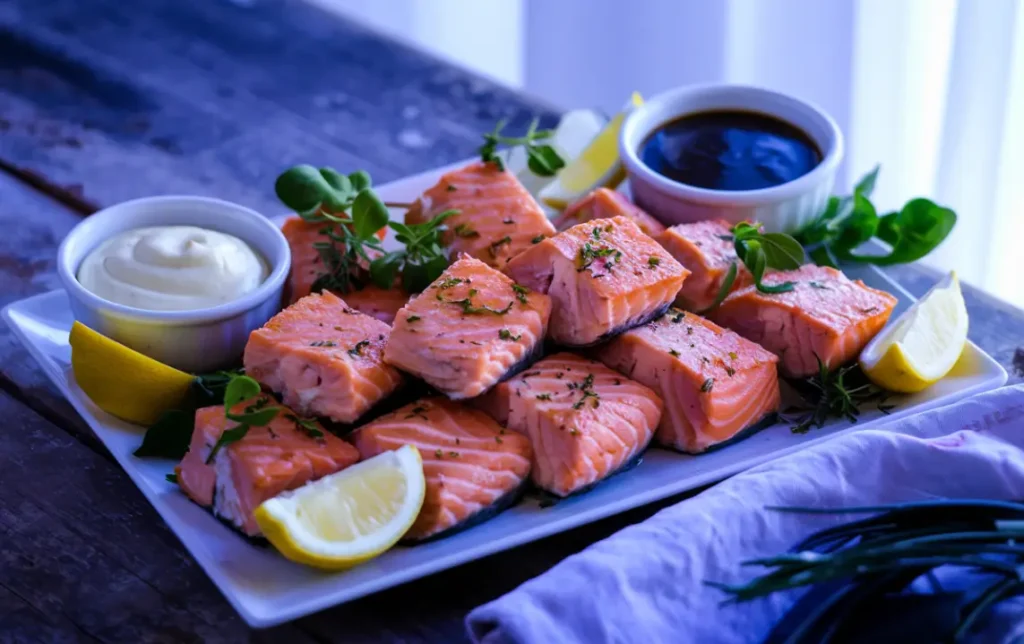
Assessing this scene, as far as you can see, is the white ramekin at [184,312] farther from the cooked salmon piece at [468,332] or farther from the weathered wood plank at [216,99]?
the weathered wood plank at [216,99]

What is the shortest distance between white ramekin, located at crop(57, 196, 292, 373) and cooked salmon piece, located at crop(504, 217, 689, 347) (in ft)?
1.62

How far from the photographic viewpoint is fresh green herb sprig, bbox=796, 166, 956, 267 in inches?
105

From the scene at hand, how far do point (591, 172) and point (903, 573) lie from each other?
135 centimetres

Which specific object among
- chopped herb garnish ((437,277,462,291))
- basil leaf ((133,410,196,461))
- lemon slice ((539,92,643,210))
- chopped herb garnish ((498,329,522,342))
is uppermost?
chopped herb garnish ((437,277,462,291))

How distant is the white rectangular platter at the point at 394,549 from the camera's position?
6.02 feet

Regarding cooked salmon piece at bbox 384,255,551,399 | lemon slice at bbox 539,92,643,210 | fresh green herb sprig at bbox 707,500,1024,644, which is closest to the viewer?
fresh green herb sprig at bbox 707,500,1024,644

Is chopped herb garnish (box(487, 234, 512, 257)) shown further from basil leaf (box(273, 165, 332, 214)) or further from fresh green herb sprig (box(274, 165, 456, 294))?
basil leaf (box(273, 165, 332, 214))

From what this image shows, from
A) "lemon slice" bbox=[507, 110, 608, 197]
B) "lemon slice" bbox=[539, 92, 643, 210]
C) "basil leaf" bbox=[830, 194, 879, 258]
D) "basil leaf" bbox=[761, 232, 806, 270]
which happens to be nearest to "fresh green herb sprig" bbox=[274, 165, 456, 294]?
"lemon slice" bbox=[539, 92, 643, 210]

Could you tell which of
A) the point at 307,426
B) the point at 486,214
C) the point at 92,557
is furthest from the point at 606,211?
the point at 92,557

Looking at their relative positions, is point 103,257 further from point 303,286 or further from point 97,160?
point 97,160

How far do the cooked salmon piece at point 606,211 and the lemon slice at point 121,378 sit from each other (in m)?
0.90

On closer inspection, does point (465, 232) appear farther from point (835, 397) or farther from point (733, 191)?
point (835, 397)

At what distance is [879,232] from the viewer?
2.73 metres

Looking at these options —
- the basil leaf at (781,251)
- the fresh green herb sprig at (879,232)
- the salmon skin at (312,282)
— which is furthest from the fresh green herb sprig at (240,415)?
the fresh green herb sprig at (879,232)
